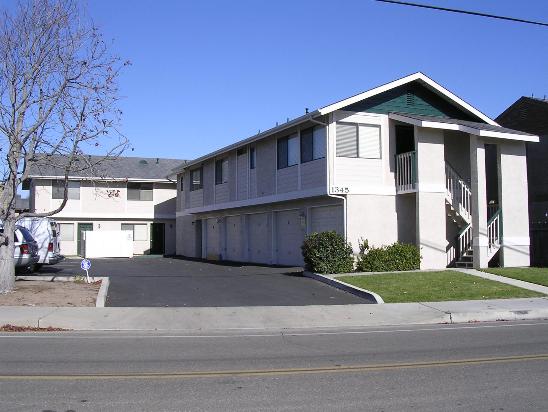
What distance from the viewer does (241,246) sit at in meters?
29.6

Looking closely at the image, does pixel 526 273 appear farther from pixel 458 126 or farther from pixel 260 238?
pixel 260 238

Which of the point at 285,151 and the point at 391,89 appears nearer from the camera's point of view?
the point at 391,89

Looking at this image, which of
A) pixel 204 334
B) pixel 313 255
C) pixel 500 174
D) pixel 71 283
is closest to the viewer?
pixel 204 334

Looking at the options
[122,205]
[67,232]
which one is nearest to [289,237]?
[122,205]

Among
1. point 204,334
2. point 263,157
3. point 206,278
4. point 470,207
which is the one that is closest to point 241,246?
point 263,157

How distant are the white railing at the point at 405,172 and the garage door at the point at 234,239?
9.81m

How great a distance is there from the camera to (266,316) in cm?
1355

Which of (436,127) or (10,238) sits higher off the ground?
(436,127)

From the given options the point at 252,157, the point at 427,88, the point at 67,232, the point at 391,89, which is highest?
the point at 427,88

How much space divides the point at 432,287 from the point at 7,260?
1160cm

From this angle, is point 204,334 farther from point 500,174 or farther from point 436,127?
point 500,174

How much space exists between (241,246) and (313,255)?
32.4 ft

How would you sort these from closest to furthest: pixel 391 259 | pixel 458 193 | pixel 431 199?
pixel 391 259 → pixel 431 199 → pixel 458 193

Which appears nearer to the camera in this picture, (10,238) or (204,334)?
(204,334)
